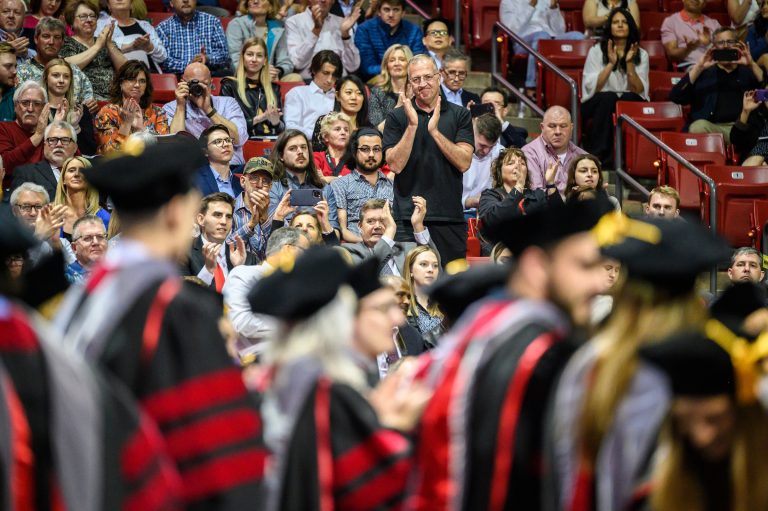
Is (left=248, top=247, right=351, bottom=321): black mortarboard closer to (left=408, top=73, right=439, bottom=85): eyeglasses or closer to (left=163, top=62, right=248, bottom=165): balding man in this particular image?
(left=408, top=73, right=439, bottom=85): eyeglasses

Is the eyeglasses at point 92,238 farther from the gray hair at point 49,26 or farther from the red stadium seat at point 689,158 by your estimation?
the red stadium seat at point 689,158

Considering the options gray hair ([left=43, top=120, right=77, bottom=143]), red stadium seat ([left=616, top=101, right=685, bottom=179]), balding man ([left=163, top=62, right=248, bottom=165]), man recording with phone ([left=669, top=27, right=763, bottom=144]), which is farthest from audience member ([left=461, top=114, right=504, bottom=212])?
gray hair ([left=43, top=120, right=77, bottom=143])

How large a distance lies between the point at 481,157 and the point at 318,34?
214 cm

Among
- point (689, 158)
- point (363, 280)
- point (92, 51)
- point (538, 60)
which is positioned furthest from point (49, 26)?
point (363, 280)

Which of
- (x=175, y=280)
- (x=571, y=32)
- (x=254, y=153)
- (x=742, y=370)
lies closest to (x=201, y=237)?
(x=254, y=153)

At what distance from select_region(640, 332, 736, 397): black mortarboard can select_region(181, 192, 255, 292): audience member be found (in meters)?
4.86

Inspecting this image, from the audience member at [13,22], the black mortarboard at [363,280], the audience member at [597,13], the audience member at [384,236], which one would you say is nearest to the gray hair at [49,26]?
the audience member at [13,22]

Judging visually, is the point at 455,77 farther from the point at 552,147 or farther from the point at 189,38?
the point at 189,38

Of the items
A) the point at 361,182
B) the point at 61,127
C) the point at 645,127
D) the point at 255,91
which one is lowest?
the point at 645,127

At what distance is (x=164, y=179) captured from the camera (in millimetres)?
3387

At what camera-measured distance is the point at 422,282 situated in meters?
7.74

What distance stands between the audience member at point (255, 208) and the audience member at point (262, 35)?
108 inches

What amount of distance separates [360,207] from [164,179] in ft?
18.4

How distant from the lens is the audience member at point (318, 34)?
38.0ft
